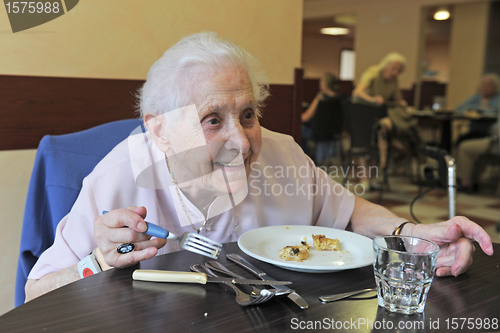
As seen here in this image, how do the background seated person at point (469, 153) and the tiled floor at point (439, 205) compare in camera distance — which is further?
the background seated person at point (469, 153)

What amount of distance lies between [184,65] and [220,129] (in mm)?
177

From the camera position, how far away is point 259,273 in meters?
0.80

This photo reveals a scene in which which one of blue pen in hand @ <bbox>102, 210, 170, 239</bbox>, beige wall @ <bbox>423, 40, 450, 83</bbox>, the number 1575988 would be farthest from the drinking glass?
beige wall @ <bbox>423, 40, 450, 83</bbox>

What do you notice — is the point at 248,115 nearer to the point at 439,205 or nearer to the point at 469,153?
the point at 439,205

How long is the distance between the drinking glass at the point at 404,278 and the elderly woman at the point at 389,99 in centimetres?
426

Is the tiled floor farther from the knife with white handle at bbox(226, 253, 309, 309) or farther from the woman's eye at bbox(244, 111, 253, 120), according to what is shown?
the knife with white handle at bbox(226, 253, 309, 309)

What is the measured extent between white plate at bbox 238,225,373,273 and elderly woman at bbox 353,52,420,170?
397cm

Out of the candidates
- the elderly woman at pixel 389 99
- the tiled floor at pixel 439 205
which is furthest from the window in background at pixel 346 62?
the tiled floor at pixel 439 205

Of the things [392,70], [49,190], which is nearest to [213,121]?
[49,190]

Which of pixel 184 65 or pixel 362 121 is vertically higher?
pixel 184 65

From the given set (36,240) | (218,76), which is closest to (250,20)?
(218,76)

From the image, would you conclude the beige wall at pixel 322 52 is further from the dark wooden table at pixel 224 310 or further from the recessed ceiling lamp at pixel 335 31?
the dark wooden table at pixel 224 310

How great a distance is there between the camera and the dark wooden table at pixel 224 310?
637 mm

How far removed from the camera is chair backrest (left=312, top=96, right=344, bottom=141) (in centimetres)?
505
